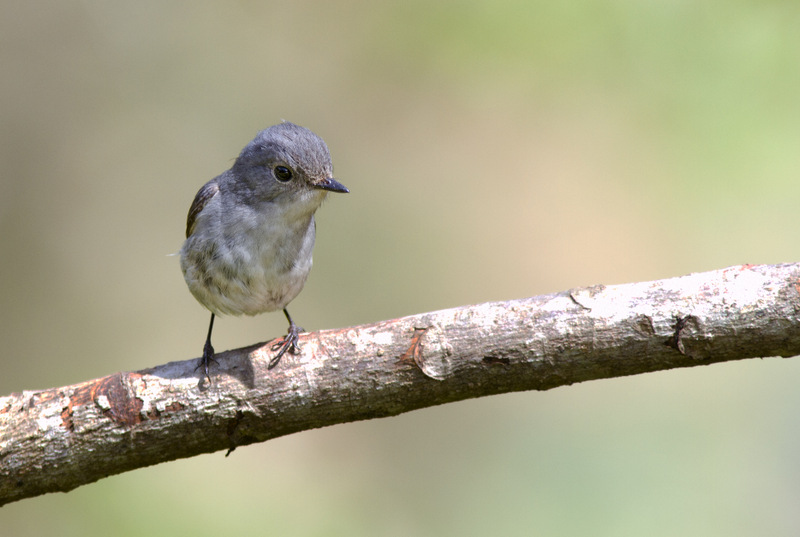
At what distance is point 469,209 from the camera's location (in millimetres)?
6348

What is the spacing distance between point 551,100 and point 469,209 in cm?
117

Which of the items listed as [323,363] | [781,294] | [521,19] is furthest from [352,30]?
[781,294]

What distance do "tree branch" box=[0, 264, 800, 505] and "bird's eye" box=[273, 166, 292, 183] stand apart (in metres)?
0.81

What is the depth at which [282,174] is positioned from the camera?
3365 millimetres

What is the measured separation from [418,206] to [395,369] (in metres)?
3.77

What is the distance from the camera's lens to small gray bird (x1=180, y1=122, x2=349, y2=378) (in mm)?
3307

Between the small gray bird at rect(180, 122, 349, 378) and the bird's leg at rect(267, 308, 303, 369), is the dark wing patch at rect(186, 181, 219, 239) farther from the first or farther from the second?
the bird's leg at rect(267, 308, 303, 369)

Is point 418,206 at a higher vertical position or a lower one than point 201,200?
higher

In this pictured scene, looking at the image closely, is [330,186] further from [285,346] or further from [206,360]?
[206,360]

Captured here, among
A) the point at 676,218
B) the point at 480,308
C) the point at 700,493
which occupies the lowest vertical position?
the point at 700,493

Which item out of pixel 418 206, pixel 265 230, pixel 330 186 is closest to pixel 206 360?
pixel 265 230

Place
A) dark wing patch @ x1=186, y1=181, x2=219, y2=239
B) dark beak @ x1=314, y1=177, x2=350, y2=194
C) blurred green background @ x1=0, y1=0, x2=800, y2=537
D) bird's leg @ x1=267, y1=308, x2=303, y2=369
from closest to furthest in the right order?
bird's leg @ x1=267, y1=308, x2=303, y2=369
dark beak @ x1=314, y1=177, x2=350, y2=194
dark wing patch @ x1=186, y1=181, x2=219, y2=239
blurred green background @ x1=0, y1=0, x2=800, y2=537

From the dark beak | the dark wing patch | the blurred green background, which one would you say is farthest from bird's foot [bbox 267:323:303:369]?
the blurred green background

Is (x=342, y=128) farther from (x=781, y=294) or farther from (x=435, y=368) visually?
(x=781, y=294)
